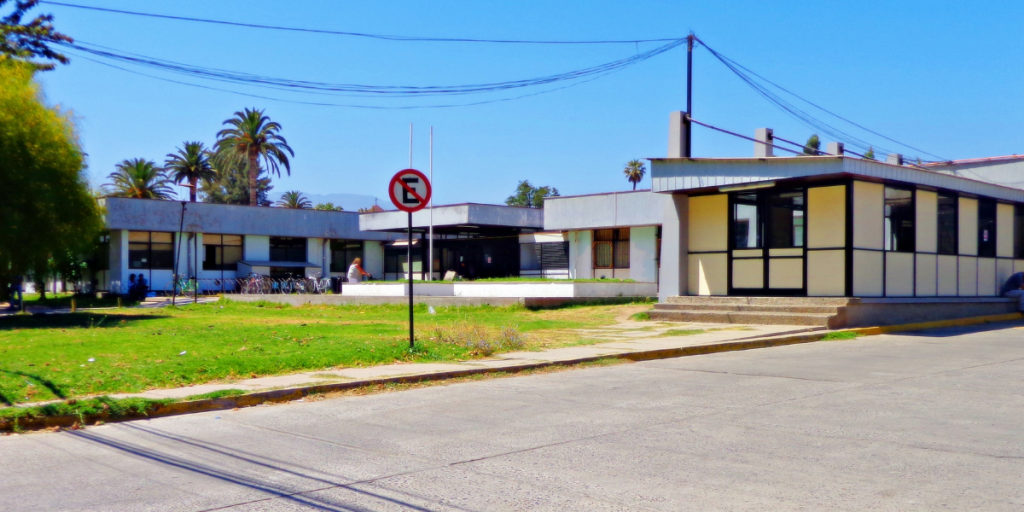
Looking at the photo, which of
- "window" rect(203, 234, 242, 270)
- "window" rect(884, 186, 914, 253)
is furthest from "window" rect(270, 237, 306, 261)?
"window" rect(884, 186, 914, 253)

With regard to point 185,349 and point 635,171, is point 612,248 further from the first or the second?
point 635,171

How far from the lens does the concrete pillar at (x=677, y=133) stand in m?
23.6

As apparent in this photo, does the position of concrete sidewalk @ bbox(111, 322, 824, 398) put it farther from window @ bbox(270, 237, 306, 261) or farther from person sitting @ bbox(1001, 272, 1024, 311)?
window @ bbox(270, 237, 306, 261)

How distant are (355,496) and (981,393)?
756cm

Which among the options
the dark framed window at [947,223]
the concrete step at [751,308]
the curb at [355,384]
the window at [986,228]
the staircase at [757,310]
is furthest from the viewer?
the window at [986,228]

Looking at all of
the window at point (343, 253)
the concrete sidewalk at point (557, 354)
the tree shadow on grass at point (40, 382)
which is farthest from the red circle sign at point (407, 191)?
the window at point (343, 253)

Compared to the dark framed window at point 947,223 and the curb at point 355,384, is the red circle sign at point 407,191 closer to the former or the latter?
the curb at point 355,384

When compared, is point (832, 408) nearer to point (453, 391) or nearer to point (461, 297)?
point (453, 391)

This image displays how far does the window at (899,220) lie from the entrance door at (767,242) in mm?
2225

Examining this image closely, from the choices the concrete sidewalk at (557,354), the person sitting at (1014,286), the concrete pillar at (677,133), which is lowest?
the concrete sidewalk at (557,354)

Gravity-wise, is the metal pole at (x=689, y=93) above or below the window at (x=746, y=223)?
above

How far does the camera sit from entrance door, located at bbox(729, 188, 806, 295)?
2009cm

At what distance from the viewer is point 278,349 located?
13.3 m

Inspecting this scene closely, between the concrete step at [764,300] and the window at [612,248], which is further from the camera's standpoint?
the window at [612,248]
